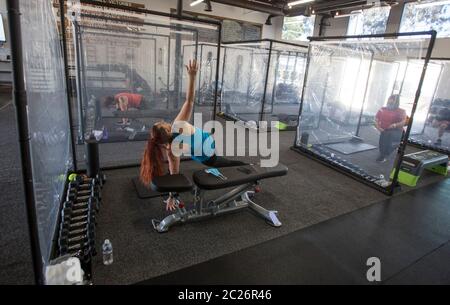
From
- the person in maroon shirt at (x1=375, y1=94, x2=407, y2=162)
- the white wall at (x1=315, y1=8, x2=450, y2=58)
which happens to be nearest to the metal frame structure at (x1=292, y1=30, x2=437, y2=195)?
the person in maroon shirt at (x1=375, y1=94, x2=407, y2=162)

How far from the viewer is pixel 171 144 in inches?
88.7

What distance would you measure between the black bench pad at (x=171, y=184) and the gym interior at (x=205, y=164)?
0.01 metres

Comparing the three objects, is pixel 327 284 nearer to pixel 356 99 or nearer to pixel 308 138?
pixel 308 138

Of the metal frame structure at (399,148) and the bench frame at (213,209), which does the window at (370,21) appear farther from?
the bench frame at (213,209)

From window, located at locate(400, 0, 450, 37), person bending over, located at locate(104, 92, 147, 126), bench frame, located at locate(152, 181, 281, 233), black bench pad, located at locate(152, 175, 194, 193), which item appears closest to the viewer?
black bench pad, located at locate(152, 175, 194, 193)

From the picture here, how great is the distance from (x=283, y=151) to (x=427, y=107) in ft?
10.5

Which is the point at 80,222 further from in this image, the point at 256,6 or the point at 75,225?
the point at 256,6

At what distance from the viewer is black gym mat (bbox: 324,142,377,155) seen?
Result: 4242mm

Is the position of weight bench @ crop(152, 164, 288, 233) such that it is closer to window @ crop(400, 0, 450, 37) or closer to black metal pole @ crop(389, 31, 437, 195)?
black metal pole @ crop(389, 31, 437, 195)

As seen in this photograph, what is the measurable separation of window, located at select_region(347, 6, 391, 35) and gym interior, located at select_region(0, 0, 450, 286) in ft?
11.7

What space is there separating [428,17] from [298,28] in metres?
4.27

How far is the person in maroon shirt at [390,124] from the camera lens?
10.3 ft

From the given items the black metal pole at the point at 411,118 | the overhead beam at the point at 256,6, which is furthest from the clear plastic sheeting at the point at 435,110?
the overhead beam at the point at 256,6

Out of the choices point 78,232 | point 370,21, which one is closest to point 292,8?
point 370,21
